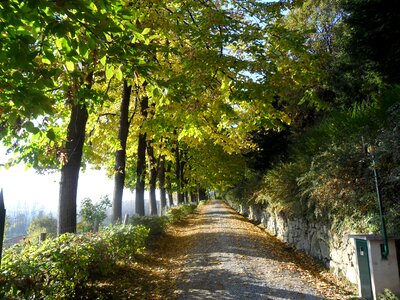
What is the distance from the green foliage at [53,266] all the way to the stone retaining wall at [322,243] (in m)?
4.78

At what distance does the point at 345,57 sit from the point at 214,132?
8.33m

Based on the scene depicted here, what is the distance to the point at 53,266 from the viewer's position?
4.79 metres

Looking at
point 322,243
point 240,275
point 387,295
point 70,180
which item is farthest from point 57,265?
point 322,243

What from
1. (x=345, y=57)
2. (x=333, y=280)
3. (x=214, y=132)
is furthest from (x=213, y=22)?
(x=345, y=57)

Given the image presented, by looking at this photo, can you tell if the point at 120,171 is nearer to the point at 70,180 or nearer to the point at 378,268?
the point at 70,180

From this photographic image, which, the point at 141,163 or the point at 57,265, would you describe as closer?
the point at 57,265

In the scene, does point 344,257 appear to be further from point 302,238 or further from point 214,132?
point 214,132

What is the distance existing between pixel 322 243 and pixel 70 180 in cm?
649

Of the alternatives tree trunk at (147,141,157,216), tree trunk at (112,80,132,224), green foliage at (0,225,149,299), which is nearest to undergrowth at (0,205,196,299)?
green foliage at (0,225,149,299)

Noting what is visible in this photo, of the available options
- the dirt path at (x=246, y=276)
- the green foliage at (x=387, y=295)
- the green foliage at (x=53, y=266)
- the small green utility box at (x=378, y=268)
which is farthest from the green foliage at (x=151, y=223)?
the green foliage at (x=387, y=295)

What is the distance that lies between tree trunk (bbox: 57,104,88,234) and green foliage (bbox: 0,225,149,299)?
1335 millimetres

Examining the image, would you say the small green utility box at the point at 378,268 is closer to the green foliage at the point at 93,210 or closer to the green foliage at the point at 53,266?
the green foliage at the point at 53,266

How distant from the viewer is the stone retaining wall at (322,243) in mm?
6973

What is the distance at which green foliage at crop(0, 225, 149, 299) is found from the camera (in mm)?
4137
